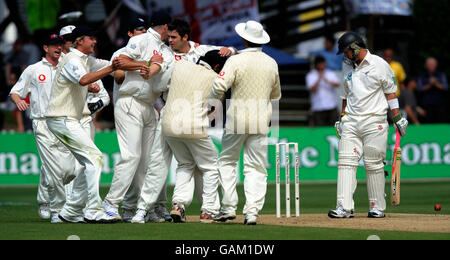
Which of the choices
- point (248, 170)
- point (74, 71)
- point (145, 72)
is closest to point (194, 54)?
point (145, 72)

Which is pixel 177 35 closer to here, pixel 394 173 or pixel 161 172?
pixel 161 172

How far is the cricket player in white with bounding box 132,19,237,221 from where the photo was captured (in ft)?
38.5

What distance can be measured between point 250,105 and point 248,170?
2.55 ft

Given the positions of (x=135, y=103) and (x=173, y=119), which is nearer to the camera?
(x=173, y=119)

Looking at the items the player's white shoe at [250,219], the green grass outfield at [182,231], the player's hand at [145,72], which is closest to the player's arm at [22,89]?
the green grass outfield at [182,231]

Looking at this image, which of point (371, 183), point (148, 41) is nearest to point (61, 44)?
point (148, 41)

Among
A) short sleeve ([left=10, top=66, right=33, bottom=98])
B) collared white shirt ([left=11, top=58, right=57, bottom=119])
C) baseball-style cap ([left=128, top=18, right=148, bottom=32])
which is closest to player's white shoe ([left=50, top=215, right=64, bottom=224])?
collared white shirt ([left=11, top=58, right=57, bottom=119])

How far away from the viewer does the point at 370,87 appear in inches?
498

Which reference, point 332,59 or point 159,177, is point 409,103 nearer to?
point 332,59

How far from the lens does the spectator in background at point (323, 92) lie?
2206 centimetres

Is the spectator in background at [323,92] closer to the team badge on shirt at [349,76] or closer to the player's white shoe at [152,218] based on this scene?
the team badge on shirt at [349,76]

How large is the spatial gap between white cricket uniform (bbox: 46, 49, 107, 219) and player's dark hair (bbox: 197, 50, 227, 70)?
1.46 meters

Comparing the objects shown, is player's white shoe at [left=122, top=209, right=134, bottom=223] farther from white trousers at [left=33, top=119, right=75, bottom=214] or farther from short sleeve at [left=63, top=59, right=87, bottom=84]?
short sleeve at [left=63, top=59, right=87, bottom=84]
